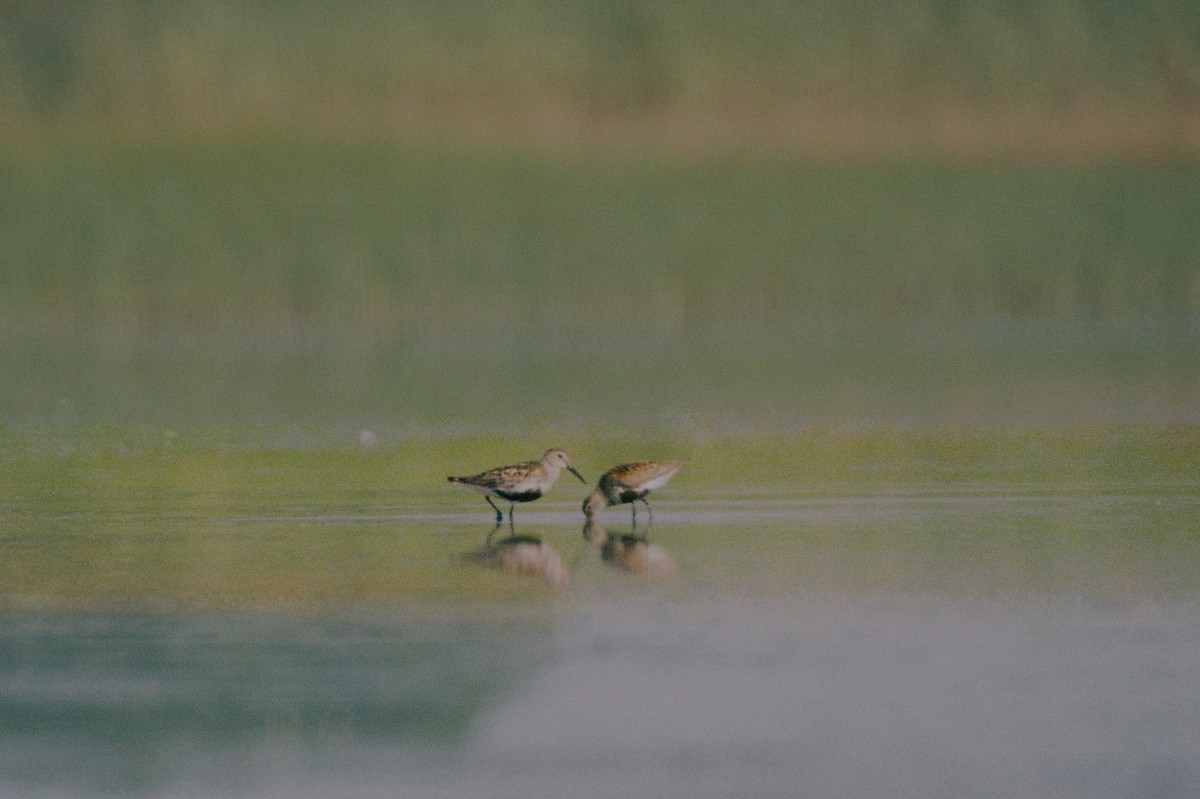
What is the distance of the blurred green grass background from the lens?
34250 mm

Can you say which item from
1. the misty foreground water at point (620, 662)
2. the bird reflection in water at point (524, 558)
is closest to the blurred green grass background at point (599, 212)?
the bird reflection in water at point (524, 558)

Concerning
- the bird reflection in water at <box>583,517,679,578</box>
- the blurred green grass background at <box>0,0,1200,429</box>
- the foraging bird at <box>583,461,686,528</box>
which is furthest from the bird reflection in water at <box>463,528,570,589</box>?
the blurred green grass background at <box>0,0,1200,429</box>

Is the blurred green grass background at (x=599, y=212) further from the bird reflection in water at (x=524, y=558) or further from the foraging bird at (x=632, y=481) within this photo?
the bird reflection in water at (x=524, y=558)

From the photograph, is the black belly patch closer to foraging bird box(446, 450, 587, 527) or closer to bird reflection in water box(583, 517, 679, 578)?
foraging bird box(446, 450, 587, 527)

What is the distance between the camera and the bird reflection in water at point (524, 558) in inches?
508

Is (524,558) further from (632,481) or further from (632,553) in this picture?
(632,481)

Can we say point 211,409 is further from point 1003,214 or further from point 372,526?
point 1003,214

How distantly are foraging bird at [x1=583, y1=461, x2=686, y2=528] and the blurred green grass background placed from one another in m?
9.15

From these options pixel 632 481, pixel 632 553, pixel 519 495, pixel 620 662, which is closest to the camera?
pixel 620 662

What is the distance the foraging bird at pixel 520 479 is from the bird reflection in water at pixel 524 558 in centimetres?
34

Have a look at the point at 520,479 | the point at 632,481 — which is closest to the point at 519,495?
the point at 520,479

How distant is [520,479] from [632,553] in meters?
1.28

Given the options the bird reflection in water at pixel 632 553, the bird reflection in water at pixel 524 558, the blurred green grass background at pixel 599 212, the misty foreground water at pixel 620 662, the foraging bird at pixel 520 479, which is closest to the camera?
the misty foreground water at pixel 620 662

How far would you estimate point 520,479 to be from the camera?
1479 cm
